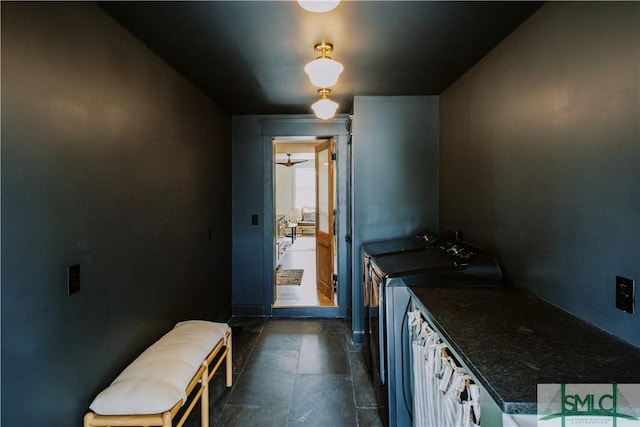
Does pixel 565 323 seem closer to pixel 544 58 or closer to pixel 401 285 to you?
pixel 401 285

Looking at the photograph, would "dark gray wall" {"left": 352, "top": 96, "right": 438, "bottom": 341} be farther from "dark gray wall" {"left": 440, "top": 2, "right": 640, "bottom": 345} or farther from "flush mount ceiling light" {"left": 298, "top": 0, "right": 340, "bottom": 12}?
"flush mount ceiling light" {"left": 298, "top": 0, "right": 340, "bottom": 12}

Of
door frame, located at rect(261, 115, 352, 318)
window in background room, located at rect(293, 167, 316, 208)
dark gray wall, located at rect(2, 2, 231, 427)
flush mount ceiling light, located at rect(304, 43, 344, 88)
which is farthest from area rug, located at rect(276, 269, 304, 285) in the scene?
window in background room, located at rect(293, 167, 316, 208)

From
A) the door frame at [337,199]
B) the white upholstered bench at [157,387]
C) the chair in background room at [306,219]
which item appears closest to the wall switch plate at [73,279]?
the white upholstered bench at [157,387]

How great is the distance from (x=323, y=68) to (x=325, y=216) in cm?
261

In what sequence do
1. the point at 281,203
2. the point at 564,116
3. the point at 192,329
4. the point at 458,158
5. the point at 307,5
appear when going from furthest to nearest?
1. the point at 281,203
2. the point at 458,158
3. the point at 192,329
4. the point at 564,116
5. the point at 307,5

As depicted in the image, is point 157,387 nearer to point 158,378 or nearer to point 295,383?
point 158,378

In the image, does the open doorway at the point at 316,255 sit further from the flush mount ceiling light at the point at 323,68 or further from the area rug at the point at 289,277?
the flush mount ceiling light at the point at 323,68

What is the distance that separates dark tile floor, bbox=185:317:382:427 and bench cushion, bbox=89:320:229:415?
1.84 ft

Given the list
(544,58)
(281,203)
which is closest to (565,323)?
(544,58)

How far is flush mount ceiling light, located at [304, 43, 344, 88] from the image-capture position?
1.84 meters

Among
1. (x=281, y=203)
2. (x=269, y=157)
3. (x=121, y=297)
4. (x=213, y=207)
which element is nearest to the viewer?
(x=121, y=297)

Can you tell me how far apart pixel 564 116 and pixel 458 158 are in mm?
1241

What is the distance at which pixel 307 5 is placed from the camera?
4.20 feet

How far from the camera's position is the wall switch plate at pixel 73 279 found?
4.79ft
